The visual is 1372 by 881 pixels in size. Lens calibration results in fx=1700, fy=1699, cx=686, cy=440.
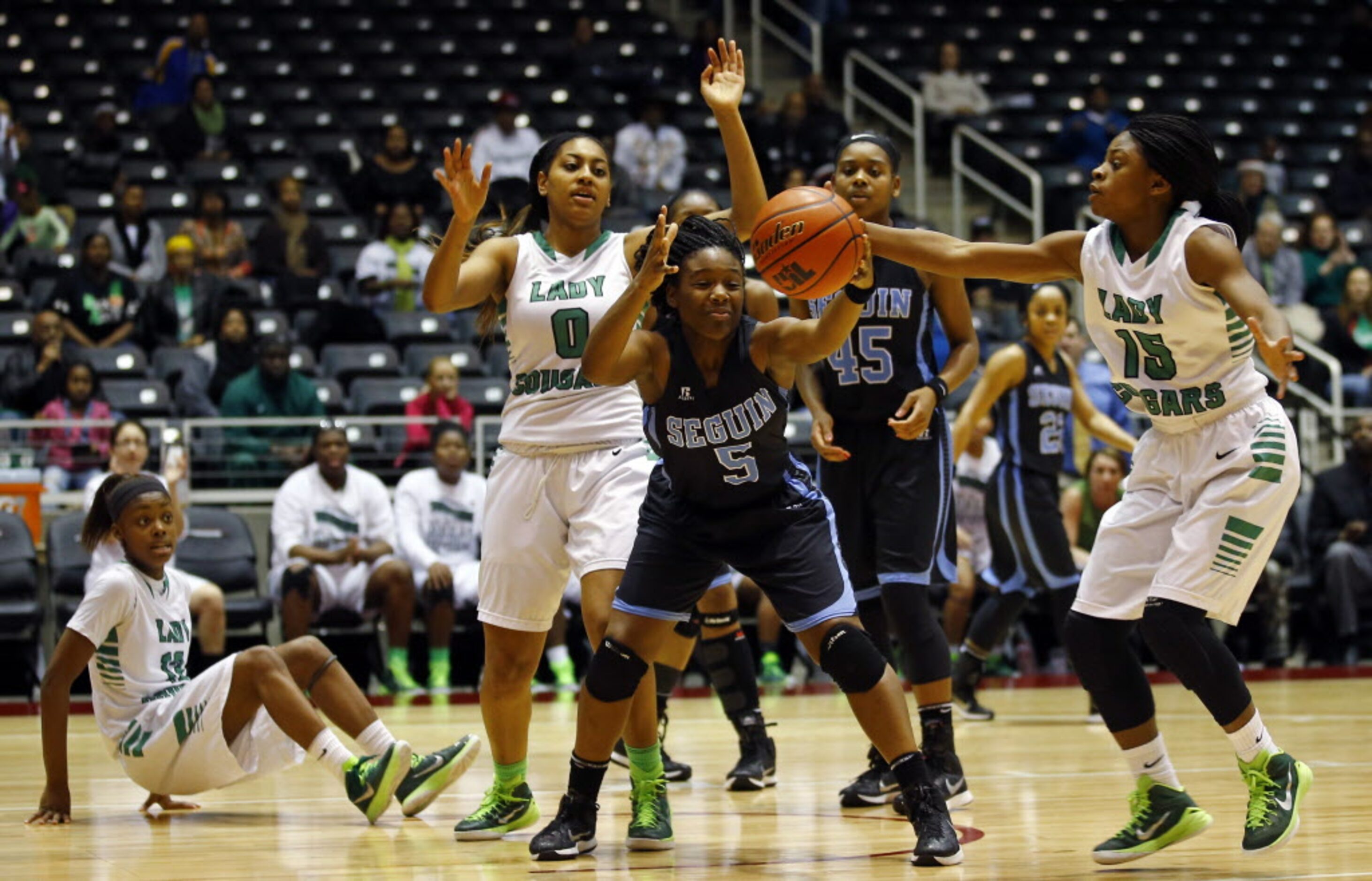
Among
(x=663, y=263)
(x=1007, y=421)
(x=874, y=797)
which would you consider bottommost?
(x=874, y=797)

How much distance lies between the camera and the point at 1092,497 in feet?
32.7

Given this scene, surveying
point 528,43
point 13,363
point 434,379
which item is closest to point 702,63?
point 528,43

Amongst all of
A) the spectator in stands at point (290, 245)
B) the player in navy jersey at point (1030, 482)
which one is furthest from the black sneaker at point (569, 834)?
the spectator in stands at point (290, 245)

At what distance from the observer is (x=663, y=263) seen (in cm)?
420

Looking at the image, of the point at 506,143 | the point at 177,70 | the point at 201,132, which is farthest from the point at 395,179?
the point at 177,70

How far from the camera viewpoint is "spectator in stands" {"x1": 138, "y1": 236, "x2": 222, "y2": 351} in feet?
38.6

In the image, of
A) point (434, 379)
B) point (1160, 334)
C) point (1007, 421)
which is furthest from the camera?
point (434, 379)

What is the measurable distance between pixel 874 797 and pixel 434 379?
5.98 m

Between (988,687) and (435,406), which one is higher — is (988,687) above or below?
below

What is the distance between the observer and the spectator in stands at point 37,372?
10617 millimetres

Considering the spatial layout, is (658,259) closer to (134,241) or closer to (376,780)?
(376,780)

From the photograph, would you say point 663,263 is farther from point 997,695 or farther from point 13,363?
point 13,363

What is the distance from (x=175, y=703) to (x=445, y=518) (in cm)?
477

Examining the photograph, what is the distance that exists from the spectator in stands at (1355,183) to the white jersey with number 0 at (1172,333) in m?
12.7
